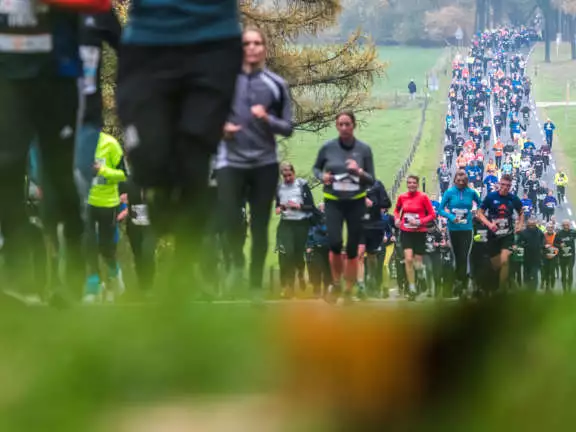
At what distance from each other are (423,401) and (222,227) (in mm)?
4289

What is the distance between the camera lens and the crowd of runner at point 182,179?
4465mm

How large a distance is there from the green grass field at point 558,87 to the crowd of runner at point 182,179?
2313 inches

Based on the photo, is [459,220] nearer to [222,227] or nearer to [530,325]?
[222,227]

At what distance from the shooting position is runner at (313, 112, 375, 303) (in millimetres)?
7926

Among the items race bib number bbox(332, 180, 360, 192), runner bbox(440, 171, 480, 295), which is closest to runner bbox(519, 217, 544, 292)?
runner bbox(440, 171, 480, 295)

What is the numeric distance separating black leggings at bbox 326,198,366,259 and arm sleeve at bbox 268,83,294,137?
1755mm

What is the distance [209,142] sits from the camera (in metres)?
4.53

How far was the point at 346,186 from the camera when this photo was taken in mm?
7945

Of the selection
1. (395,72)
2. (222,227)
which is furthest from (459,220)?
(395,72)

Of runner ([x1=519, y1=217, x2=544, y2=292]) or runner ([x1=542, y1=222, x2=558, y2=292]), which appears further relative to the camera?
runner ([x1=542, y1=222, x2=558, y2=292])

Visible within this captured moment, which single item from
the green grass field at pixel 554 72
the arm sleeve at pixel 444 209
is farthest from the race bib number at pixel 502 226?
the green grass field at pixel 554 72

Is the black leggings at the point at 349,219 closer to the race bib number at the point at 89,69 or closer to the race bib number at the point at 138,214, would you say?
the race bib number at the point at 138,214

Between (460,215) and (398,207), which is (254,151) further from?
(398,207)

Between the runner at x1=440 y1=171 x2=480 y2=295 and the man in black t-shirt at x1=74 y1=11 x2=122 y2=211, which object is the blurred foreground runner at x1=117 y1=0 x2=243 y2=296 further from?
the runner at x1=440 y1=171 x2=480 y2=295
